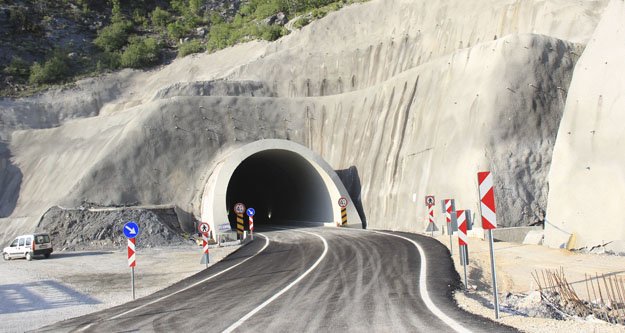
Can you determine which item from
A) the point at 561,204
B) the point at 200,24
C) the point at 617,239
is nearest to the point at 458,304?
the point at 617,239

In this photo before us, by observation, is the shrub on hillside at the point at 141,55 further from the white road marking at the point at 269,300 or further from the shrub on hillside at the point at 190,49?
the white road marking at the point at 269,300

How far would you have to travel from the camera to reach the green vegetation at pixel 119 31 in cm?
6994

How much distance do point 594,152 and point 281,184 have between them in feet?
100

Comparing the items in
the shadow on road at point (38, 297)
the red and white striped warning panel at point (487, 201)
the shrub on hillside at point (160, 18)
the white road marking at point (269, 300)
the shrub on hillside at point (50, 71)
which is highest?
the shrub on hillside at point (160, 18)

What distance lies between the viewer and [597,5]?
36.9 m

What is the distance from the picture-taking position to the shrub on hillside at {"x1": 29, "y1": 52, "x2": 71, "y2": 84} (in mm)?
67750

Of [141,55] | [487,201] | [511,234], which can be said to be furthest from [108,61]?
[487,201]

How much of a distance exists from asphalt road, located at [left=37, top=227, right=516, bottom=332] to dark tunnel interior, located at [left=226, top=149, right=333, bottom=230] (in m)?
19.5

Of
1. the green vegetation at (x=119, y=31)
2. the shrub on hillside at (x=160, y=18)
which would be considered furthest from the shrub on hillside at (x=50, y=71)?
the shrub on hillside at (x=160, y=18)

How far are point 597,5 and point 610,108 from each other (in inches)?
752

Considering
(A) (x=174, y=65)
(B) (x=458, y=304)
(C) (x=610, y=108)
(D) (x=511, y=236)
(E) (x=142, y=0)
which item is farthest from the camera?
(E) (x=142, y=0)

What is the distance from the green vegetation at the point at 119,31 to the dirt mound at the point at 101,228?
118ft

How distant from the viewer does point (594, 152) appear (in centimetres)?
2094

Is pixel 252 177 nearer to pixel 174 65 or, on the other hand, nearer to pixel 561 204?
pixel 174 65
